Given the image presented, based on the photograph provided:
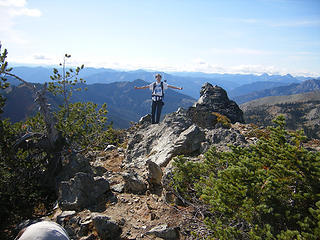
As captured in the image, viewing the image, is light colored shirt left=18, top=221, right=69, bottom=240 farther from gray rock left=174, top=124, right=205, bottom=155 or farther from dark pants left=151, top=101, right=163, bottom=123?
dark pants left=151, top=101, right=163, bottom=123

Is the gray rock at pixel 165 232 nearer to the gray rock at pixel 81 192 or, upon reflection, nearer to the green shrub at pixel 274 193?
the green shrub at pixel 274 193

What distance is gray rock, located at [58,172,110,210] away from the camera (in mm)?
8414

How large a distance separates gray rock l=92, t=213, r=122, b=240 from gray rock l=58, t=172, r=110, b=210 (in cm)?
199

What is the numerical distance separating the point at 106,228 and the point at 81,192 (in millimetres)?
2710

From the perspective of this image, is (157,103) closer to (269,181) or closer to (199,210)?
(199,210)

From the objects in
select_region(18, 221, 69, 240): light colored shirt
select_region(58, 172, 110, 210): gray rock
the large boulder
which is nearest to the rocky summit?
select_region(58, 172, 110, 210): gray rock

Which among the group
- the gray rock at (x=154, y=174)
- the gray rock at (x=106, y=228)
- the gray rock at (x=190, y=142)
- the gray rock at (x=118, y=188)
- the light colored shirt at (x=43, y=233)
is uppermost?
the gray rock at (x=190, y=142)

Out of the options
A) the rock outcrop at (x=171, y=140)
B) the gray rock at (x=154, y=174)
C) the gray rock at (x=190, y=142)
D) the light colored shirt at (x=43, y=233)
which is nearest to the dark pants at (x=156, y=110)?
the rock outcrop at (x=171, y=140)

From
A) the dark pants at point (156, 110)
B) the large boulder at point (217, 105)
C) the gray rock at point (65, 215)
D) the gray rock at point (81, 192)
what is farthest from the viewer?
the large boulder at point (217, 105)

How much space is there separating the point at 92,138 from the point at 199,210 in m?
10.1

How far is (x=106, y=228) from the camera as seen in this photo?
21.5 ft

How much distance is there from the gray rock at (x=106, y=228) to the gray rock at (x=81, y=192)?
1.99m

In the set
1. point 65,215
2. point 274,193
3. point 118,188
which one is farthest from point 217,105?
point 274,193

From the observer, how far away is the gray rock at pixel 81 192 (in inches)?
331
